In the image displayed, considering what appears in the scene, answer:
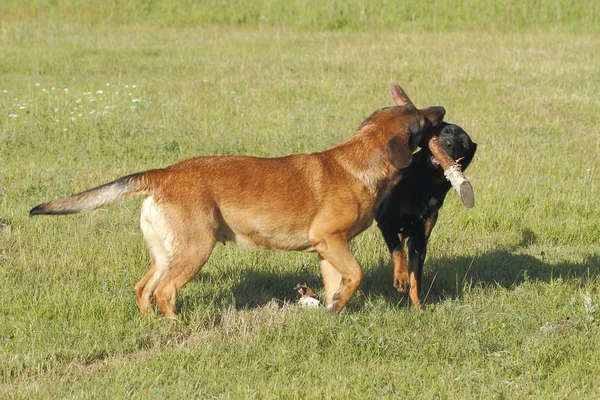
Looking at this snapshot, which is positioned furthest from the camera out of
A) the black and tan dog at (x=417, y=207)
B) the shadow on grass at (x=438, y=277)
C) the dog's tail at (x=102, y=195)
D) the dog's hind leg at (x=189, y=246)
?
the shadow on grass at (x=438, y=277)

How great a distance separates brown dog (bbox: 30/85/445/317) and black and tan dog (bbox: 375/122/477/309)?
15.5 inches

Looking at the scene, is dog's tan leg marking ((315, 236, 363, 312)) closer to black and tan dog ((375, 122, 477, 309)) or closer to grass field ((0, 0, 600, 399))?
grass field ((0, 0, 600, 399))

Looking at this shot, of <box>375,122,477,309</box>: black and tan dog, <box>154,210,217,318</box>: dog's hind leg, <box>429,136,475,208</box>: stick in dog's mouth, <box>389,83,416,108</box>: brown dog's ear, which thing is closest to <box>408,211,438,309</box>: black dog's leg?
<box>375,122,477,309</box>: black and tan dog

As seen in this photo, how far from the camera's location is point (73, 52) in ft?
57.5

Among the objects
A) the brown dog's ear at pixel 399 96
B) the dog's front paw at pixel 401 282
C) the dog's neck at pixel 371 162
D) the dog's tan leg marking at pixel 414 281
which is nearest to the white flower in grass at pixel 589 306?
the dog's tan leg marking at pixel 414 281

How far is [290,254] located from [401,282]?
136 cm

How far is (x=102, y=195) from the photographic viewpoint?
589 centimetres

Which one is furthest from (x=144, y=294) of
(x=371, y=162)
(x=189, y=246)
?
(x=371, y=162)

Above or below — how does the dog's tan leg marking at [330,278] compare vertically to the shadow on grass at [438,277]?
above

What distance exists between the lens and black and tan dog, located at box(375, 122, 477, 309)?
6785 mm

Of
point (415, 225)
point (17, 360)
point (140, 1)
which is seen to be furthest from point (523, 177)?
point (140, 1)

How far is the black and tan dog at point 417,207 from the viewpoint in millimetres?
6785

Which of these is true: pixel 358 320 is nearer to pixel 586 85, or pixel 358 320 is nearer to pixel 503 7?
pixel 586 85

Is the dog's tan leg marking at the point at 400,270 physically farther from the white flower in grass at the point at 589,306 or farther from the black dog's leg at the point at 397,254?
the white flower in grass at the point at 589,306
